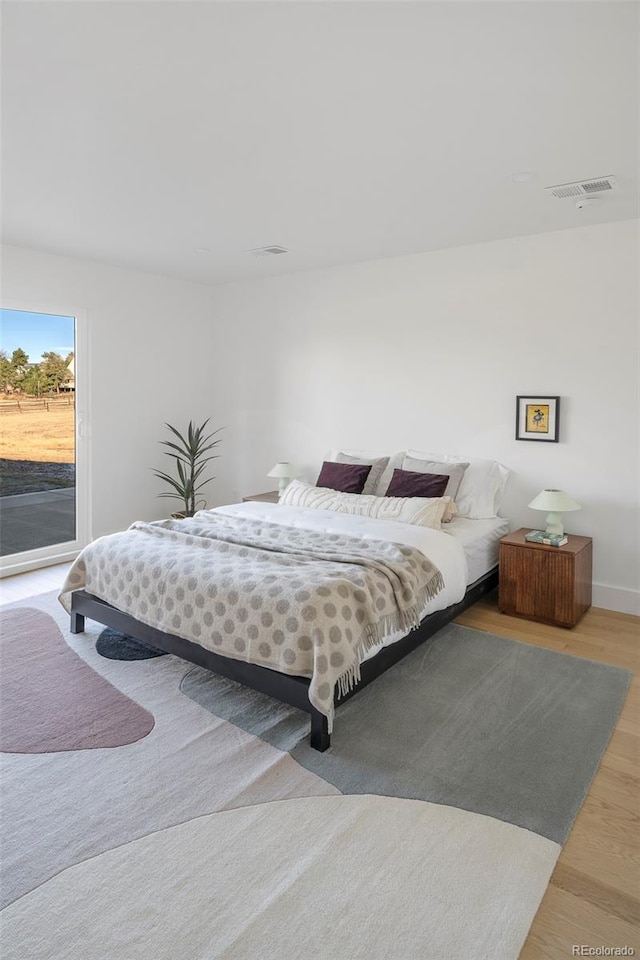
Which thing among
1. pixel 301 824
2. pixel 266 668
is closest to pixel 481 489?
pixel 266 668

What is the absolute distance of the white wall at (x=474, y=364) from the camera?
12.9ft

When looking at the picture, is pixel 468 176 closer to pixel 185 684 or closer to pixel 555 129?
pixel 555 129

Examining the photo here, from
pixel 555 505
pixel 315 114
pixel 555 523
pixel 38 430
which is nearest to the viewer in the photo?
pixel 315 114

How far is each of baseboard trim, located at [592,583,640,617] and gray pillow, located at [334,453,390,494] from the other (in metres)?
1.74

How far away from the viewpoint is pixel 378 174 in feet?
10.1

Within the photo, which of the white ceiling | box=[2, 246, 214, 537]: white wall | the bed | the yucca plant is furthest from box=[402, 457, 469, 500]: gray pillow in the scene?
box=[2, 246, 214, 537]: white wall

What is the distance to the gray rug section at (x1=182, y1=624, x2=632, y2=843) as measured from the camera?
220 cm

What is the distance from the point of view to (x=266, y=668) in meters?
2.58

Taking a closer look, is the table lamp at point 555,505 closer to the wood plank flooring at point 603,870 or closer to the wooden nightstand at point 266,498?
the wood plank flooring at point 603,870

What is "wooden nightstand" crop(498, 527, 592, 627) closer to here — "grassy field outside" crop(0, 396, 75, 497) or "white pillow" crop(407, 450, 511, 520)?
"white pillow" crop(407, 450, 511, 520)

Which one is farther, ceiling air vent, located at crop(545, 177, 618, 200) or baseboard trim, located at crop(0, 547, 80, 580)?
baseboard trim, located at crop(0, 547, 80, 580)

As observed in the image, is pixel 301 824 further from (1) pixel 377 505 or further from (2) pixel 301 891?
(1) pixel 377 505

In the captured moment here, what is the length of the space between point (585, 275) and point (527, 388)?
0.82m

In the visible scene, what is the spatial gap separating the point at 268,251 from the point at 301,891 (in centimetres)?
422
